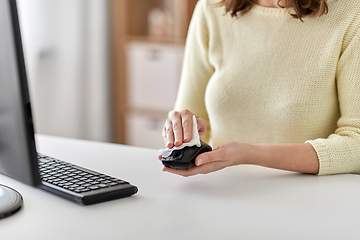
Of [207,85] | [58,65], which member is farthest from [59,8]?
[207,85]

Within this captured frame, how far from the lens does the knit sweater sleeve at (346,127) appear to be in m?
1.06

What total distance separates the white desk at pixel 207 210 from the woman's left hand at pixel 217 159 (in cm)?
3

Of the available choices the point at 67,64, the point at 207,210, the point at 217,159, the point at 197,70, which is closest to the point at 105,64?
the point at 67,64

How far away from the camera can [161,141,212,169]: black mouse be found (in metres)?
0.94

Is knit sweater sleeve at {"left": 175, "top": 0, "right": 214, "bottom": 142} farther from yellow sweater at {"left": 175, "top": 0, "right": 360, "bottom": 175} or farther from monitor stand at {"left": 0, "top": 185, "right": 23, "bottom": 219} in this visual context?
monitor stand at {"left": 0, "top": 185, "right": 23, "bottom": 219}

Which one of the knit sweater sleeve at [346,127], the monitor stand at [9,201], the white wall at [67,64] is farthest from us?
the white wall at [67,64]

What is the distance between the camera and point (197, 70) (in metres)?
1.53

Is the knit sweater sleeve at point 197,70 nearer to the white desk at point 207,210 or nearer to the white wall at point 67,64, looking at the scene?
the white desk at point 207,210

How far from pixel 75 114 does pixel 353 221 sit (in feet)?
9.40

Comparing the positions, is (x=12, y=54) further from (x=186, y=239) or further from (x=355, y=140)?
(x=355, y=140)

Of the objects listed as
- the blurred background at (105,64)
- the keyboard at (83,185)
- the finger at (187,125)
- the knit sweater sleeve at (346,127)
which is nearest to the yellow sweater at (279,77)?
the knit sweater sleeve at (346,127)

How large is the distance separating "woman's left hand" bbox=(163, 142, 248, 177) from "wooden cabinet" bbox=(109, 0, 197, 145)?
7.36 feet

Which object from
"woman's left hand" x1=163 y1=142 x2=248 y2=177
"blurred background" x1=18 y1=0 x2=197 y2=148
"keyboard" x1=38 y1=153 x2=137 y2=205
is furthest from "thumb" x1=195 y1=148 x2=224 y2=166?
"blurred background" x1=18 y1=0 x2=197 y2=148

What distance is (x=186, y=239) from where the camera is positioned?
0.70 m
